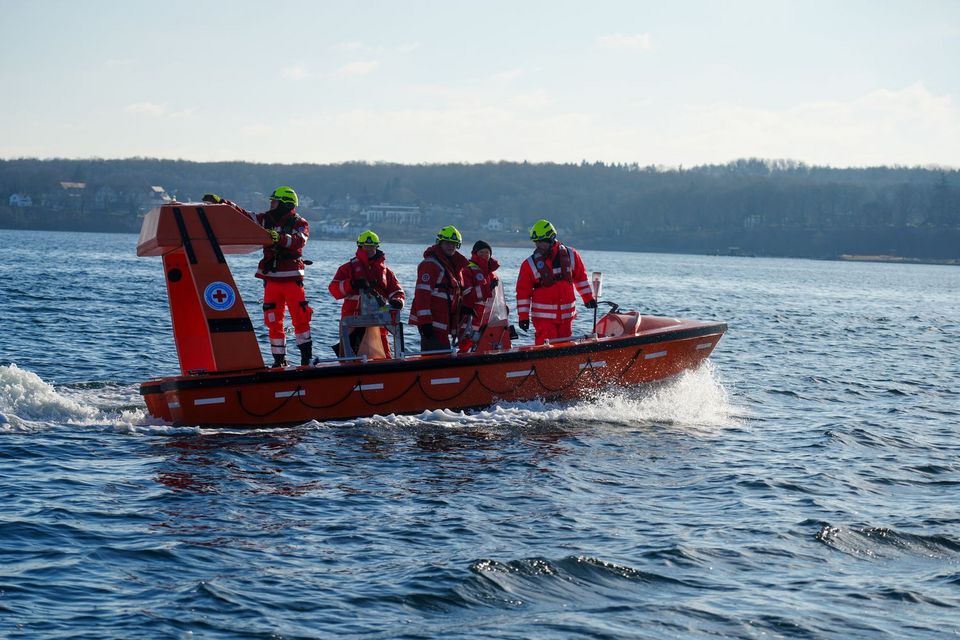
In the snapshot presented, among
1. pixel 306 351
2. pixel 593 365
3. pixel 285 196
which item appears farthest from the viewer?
pixel 593 365

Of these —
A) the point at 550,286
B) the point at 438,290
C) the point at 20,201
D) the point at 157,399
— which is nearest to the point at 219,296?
the point at 157,399

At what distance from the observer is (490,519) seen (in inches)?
309

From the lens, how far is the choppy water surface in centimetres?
599

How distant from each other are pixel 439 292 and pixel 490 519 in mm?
4239

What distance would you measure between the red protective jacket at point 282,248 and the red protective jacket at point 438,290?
1.42 m

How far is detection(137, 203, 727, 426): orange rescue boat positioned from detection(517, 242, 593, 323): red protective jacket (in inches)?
20.3

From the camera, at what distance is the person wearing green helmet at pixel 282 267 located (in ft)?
34.7

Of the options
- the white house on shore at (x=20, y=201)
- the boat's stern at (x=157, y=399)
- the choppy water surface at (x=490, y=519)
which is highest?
the white house on shore at (x=20, y=201)

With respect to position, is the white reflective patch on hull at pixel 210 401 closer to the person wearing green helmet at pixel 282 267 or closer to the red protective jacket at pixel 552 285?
the person wearing green helmet at pixel 282 267

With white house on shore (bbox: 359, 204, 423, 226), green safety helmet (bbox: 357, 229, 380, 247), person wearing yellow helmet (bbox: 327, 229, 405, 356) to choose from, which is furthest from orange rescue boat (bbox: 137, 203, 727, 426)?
white house on shore (bbox: 359, 204, 423, 226)

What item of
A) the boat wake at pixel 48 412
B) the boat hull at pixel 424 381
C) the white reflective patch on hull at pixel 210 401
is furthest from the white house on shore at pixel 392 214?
the white reflective patch on hull at pixel 210 401

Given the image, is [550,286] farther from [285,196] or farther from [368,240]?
[285,196]

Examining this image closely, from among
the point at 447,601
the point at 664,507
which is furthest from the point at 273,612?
the point at 664,507

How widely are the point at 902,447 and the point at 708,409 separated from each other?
239cm
